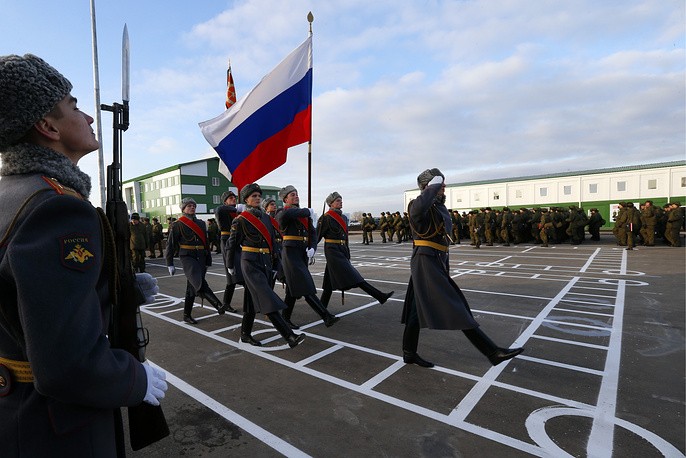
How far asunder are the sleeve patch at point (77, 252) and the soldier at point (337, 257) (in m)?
5.05

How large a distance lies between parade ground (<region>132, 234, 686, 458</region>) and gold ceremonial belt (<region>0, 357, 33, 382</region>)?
6.18 feet

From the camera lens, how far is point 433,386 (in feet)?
11.8

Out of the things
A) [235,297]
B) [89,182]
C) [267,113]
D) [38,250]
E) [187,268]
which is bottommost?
[235,297]

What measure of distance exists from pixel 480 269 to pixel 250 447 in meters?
10.0

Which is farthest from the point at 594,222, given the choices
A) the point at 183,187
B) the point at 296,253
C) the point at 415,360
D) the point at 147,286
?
the point at 183,187

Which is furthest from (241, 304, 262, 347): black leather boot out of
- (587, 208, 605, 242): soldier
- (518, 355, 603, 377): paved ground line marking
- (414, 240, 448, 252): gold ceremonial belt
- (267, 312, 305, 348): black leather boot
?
(587, 208, 605, 242): soldier

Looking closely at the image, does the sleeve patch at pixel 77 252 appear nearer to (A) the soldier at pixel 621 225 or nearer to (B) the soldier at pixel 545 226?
(A) the soldier at pixel 621 225

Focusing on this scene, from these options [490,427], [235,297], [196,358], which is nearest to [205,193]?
[235,297]

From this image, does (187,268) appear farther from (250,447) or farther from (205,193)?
(205,193)

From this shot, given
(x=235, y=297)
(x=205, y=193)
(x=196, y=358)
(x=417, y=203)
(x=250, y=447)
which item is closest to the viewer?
(x=250, y=447)

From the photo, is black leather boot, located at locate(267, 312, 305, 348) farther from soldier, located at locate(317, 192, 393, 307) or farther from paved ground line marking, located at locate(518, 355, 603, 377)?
paved ground line marking, located at locate(518, 355, 603, 377)

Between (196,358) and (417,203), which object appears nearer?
(417,203)

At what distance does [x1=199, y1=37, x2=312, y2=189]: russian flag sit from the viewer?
6371mm

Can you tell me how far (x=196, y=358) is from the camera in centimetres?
459
